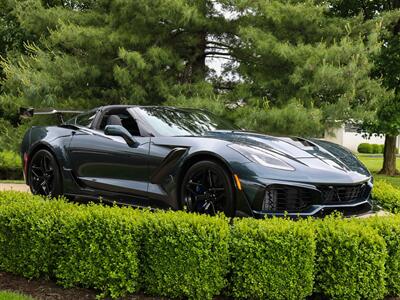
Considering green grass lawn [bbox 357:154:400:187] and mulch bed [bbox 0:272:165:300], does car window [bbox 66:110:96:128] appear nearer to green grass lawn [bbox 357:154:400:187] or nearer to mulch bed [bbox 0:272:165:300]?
mulch bed [bbox 0:272:165:300]

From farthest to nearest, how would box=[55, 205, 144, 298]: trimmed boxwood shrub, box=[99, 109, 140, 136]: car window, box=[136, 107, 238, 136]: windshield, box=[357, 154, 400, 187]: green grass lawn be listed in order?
box=[357, 154, 400, 187]: green grass lawn
box=[99, 109, 140, 136]: car window
box=[136, 107, 238, 136]: windshield
box=[55, 205, 144, 298]: trimmed boxwood shrub

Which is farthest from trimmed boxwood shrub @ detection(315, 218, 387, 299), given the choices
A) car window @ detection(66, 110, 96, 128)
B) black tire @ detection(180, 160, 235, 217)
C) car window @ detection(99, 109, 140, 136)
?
car window @ detection(66, 110, 96, 128)

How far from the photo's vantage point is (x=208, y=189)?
452cm

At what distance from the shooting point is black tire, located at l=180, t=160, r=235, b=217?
4340 millimetres

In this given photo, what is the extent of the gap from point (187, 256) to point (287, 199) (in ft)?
3.48

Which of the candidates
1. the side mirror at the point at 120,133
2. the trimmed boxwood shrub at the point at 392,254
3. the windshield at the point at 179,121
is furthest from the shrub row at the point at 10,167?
the trimmed boxwood shrub at the point at 392,254

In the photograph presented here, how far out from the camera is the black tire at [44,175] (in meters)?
6.00

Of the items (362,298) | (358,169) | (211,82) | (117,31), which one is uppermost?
(117,31)

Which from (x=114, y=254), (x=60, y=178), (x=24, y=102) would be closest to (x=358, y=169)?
(x=114, y=254)

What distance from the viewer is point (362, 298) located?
12.6 ft

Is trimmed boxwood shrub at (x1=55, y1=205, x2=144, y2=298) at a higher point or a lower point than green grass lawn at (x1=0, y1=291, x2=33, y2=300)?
higher

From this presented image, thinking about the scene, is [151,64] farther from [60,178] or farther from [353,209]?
[353,209]

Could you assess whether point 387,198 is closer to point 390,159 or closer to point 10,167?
point 10,167

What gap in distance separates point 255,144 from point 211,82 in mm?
8132
